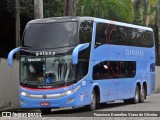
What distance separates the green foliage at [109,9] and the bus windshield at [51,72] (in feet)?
75.0

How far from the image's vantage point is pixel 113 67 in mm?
21828

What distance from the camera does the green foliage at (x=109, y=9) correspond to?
134 feet

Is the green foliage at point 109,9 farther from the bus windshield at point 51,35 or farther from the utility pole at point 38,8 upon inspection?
the bus windshield at point 51,35

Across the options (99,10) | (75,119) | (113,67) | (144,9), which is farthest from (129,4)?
(75,119)

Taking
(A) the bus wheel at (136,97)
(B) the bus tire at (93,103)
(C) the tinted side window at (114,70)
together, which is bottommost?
(A) the bus wheel at (136,97)

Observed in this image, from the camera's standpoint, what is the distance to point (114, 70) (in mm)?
21984

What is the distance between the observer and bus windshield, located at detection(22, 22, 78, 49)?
1847cm

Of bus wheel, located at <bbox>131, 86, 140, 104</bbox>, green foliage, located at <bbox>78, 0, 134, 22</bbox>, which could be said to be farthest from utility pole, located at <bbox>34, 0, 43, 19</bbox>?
green foliage, located at <bbox>78, 0, 134, 22</bbox>

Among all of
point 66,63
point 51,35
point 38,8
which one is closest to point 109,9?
point 38,8

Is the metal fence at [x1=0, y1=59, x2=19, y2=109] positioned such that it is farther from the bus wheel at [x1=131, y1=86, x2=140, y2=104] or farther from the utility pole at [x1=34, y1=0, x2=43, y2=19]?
the bus wheel at [x1=131, y1=86, x2=140, y2=104]

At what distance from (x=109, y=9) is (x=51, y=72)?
2400cm

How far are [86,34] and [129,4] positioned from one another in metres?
22.8

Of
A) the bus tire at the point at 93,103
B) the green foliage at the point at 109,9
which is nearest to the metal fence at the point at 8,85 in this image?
the bus tire at the point at 93,103

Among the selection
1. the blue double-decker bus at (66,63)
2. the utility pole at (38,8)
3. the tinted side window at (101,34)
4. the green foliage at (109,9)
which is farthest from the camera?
the green foliage at (109,9)
